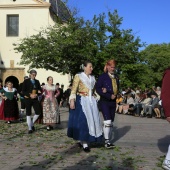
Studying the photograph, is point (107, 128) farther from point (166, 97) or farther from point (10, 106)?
point (10, 106)

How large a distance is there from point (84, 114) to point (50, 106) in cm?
399

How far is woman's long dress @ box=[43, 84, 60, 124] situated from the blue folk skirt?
353cm

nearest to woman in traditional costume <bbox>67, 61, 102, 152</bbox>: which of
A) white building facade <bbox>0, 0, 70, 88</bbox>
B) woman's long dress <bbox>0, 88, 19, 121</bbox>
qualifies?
woman's long dress <bbox>0, 88, 19, 121</bbox>

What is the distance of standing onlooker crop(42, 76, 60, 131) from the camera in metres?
11.3

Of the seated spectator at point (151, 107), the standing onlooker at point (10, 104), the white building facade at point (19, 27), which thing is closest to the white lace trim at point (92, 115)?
the standing onlooker at point (10, 104)

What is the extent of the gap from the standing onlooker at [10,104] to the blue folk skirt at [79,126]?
6.62m

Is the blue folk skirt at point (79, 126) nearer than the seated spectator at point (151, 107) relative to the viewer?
Yes

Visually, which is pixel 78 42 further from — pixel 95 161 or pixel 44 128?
pixel 95 161

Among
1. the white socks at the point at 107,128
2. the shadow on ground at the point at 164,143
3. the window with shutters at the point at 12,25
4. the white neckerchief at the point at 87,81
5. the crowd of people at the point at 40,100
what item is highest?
the window with shutters at the point at 12,25

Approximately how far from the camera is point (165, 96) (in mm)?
5773

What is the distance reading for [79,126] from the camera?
7.62m

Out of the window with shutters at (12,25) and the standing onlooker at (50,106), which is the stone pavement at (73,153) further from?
the window with shutters at (12,25)

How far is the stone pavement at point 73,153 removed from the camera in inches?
245

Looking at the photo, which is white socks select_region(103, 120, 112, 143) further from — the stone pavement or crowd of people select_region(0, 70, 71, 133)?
crowd of people select_region(0, 70, 71, 133)
